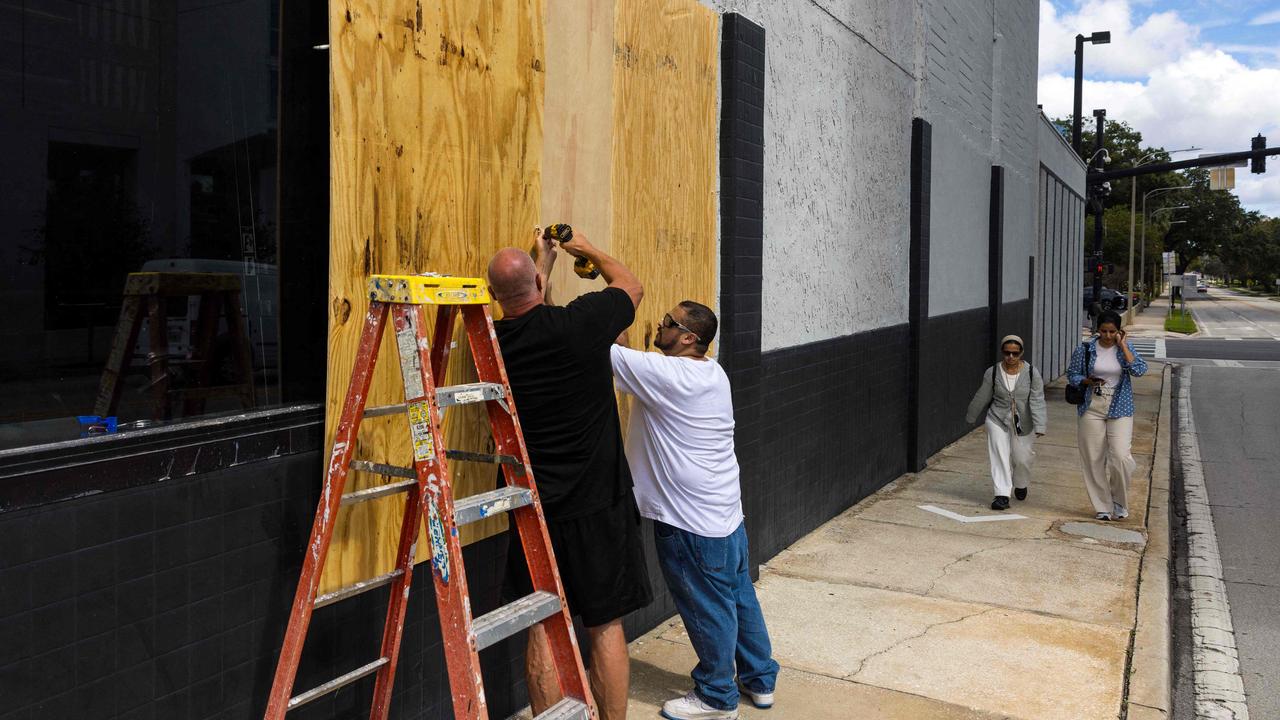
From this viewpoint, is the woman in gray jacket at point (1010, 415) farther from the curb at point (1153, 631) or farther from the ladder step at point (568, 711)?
the ladder step at point (568, 711)

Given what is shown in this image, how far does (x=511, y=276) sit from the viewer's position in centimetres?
400

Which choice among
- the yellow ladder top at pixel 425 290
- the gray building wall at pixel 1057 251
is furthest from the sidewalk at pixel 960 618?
the gray building wall at pixel 1057 251

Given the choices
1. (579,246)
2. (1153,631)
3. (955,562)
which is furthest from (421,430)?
(955,562)

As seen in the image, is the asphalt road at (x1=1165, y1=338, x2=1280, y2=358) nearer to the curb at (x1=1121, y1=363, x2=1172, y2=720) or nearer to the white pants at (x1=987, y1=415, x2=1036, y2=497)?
the curb at (x1=1121, y1=363, x2=1172, y2=720)

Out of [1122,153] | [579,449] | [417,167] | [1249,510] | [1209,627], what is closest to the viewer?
[417,167]

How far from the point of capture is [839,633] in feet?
20.6

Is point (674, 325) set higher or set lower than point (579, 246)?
lower

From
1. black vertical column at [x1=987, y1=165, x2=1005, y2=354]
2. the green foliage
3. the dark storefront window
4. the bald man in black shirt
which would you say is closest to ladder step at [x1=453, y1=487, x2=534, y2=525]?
the bald man in black shirt

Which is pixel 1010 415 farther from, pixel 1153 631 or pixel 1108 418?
pixel 1153 631

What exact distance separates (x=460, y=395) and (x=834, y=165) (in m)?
6.34

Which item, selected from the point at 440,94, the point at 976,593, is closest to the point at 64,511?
the point at 440,94

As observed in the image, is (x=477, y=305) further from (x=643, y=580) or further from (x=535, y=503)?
(x=643, y=580)

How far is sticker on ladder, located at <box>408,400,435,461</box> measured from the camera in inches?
123

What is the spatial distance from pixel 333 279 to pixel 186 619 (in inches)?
46.3
